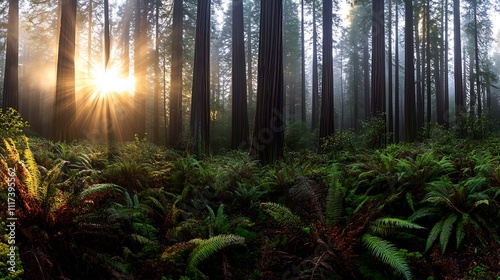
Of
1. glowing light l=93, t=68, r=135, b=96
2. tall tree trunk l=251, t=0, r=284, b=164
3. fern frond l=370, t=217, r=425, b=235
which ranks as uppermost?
glowing light l=93, t=68, r=135, b=96

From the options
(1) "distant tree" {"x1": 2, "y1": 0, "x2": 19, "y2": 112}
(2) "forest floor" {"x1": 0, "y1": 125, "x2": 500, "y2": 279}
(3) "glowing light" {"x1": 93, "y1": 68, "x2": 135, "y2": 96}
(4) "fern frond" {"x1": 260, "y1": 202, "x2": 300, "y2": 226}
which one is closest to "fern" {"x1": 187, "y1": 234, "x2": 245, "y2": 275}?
(2) "forest floor" {"x1": 0, "y1": 125, "x2": 500, "y2": 279}

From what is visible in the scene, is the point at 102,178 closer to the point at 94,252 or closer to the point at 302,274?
the point at 94,252

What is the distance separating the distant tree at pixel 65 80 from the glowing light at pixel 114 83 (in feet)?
33.0

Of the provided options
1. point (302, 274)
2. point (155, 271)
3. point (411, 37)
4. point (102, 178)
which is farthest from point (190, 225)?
point (411, 37)

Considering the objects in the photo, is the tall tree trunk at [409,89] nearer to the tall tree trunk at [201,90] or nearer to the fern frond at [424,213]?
the tall tree trunk at [201,90]

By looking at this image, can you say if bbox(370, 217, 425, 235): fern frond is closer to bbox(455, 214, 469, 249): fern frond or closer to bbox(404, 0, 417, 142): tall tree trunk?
bbox(455, 214, 469, 249): fern frond

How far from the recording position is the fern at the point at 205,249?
9.27 feet

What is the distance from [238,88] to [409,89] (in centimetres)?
850

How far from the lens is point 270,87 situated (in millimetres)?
8234

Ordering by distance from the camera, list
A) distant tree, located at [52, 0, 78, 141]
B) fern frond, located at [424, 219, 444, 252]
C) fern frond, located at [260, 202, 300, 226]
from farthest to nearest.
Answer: distant tree, located at [52, 0, 78, 141] < fern frond, located at [260, 202, 300, 226] < fern frond, located at [424, 219, 444, 252]

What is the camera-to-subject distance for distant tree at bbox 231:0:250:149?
14146mm

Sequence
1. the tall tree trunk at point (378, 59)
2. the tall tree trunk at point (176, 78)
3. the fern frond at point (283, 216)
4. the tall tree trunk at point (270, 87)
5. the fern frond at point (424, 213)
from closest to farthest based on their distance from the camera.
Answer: the fern frond at point (424, 213), the fern frond at point (283, 216), the tall tree trunk at point (270, 87), the tall tree trunk at point (378, 59), the tall tree trunk at point (176, 78)

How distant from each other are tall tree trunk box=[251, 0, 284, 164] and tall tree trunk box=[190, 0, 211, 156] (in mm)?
3620

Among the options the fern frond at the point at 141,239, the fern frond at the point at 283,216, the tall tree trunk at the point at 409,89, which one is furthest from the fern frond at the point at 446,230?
the tall tree trunk at the point at 409,89
